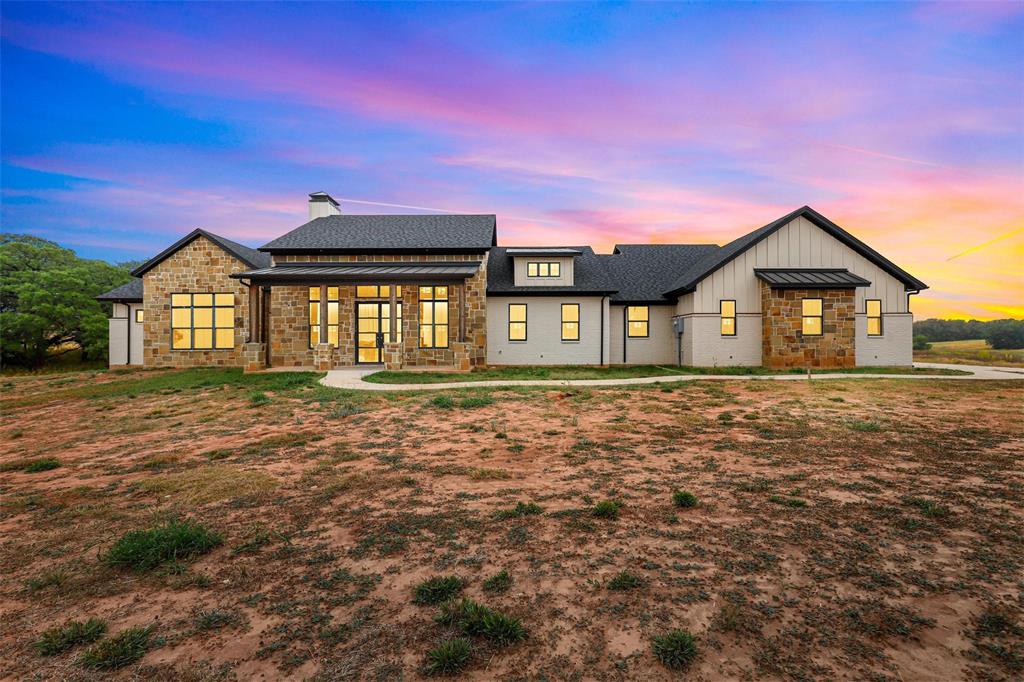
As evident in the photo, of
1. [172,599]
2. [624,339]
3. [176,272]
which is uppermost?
[176,272]

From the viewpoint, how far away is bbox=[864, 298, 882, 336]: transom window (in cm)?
1959

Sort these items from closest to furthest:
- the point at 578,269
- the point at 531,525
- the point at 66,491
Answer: the point at 531,525 < the point at 66,491 < the point at 578,269

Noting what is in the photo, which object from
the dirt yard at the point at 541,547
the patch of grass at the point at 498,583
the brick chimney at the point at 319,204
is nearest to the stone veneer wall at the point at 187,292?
the brick chimney at the point at 319,204

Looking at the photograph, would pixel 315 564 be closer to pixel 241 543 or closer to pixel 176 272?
pixel 241 543

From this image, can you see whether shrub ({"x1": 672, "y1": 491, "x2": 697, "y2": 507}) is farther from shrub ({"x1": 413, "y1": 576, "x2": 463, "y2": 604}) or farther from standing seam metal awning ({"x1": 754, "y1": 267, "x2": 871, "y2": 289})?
standing seam metal awning ({"x1": 754, "y1": 267, "x2": 871, "y2": 289})

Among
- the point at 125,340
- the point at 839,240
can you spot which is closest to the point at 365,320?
the point at 125,340

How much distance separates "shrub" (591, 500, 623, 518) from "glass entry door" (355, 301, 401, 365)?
16602 millimetres

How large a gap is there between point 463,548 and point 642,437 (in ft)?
16.1

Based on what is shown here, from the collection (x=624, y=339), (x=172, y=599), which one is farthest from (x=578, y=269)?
(x=172, y=599)

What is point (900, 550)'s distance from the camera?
3830mm

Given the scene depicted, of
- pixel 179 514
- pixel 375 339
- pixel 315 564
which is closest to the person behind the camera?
pixel 315 564

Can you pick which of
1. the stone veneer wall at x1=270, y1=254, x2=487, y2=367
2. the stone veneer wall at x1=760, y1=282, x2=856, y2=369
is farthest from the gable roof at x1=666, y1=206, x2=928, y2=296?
the stone veneer wall at x1=270, y1=254, x2=487, y2=367

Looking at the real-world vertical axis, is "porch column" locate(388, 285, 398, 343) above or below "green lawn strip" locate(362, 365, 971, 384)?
above

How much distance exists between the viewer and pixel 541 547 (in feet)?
13.1
